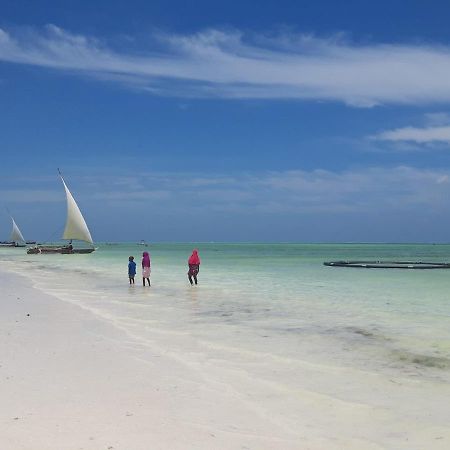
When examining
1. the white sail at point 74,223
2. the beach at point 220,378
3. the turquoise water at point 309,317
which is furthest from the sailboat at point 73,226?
the beach at point 220,378

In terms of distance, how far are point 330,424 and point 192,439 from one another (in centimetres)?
159

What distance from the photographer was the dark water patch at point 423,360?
927 cm

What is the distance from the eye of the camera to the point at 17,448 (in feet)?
16.6

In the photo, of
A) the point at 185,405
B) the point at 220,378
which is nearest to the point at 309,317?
the point at 220,378

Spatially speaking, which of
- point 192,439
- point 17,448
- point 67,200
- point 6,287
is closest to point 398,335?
point 192,439

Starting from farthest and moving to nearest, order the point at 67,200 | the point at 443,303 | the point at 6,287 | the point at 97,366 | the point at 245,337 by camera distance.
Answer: the point at 67,200 → the point at 6,287 → the point at 443,303 → the point at 245,337 → the point at 97,366

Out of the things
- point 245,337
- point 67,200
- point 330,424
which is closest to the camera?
point 330,424

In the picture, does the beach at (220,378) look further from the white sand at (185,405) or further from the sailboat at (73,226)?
the sailboat at (73,226)

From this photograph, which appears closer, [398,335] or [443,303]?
[398,335]

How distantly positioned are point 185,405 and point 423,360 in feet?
16.0

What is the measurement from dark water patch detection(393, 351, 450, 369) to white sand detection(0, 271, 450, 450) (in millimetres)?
1500

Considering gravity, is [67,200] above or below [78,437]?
above

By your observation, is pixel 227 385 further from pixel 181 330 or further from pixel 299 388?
pixel 181 330

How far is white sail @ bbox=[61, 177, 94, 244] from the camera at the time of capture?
7769cm
